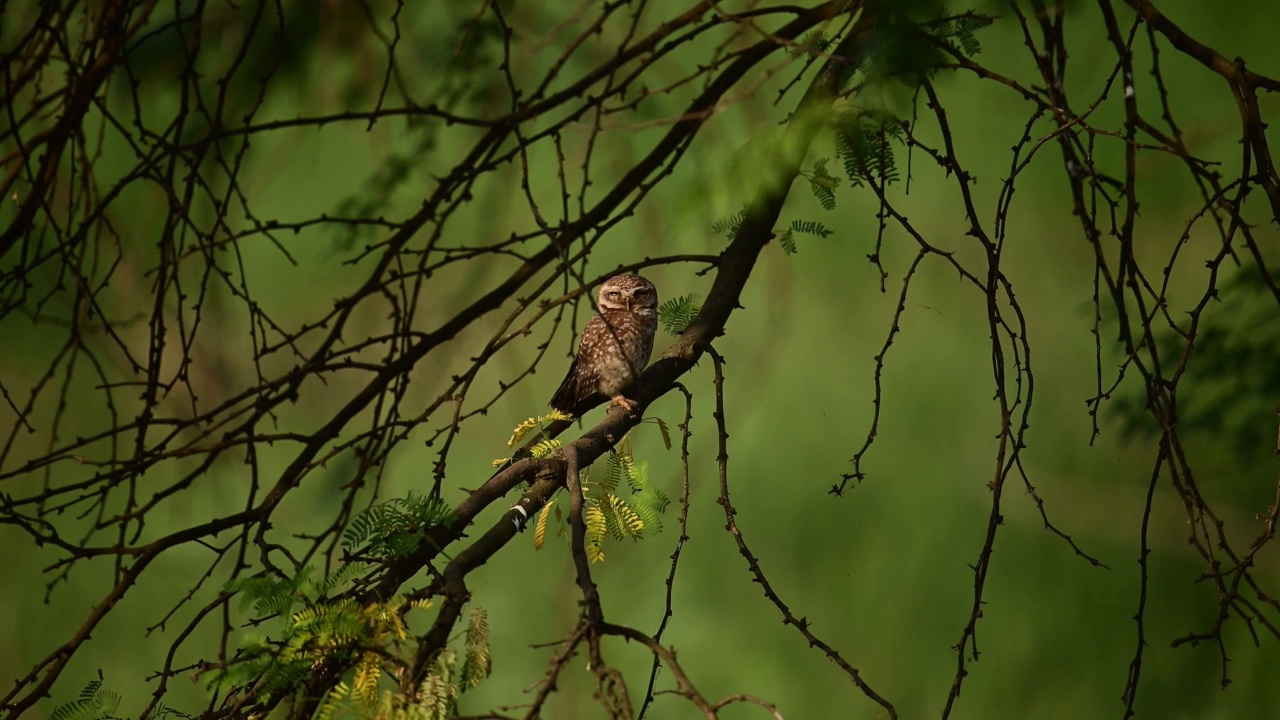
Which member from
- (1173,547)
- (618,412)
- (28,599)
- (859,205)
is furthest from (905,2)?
(28,599)

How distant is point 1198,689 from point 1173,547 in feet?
1.14

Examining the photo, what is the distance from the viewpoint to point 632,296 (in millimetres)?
2846

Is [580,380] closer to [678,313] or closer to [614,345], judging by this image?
[614,345]

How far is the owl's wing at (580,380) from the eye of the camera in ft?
8.18

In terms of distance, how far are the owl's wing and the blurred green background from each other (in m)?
0.37

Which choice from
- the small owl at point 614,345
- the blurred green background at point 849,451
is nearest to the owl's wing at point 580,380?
the small owl at point 614,345

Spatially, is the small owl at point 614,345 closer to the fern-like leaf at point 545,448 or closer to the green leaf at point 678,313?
the green leaf at point 678,313

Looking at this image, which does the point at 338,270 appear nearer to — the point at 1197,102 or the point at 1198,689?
the point at 1197,102

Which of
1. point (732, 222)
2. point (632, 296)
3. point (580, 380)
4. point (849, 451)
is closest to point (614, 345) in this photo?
point (580, 380)

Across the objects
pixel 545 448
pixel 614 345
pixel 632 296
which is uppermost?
pixel 632 296

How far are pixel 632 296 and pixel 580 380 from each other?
42 centimetres

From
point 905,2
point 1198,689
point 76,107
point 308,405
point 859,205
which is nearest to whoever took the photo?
point 905,2

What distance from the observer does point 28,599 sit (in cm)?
297

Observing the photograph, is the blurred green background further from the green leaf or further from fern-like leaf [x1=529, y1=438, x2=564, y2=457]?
fern-like leaf [x1=529, y1=438, x2=564, y2=457]
